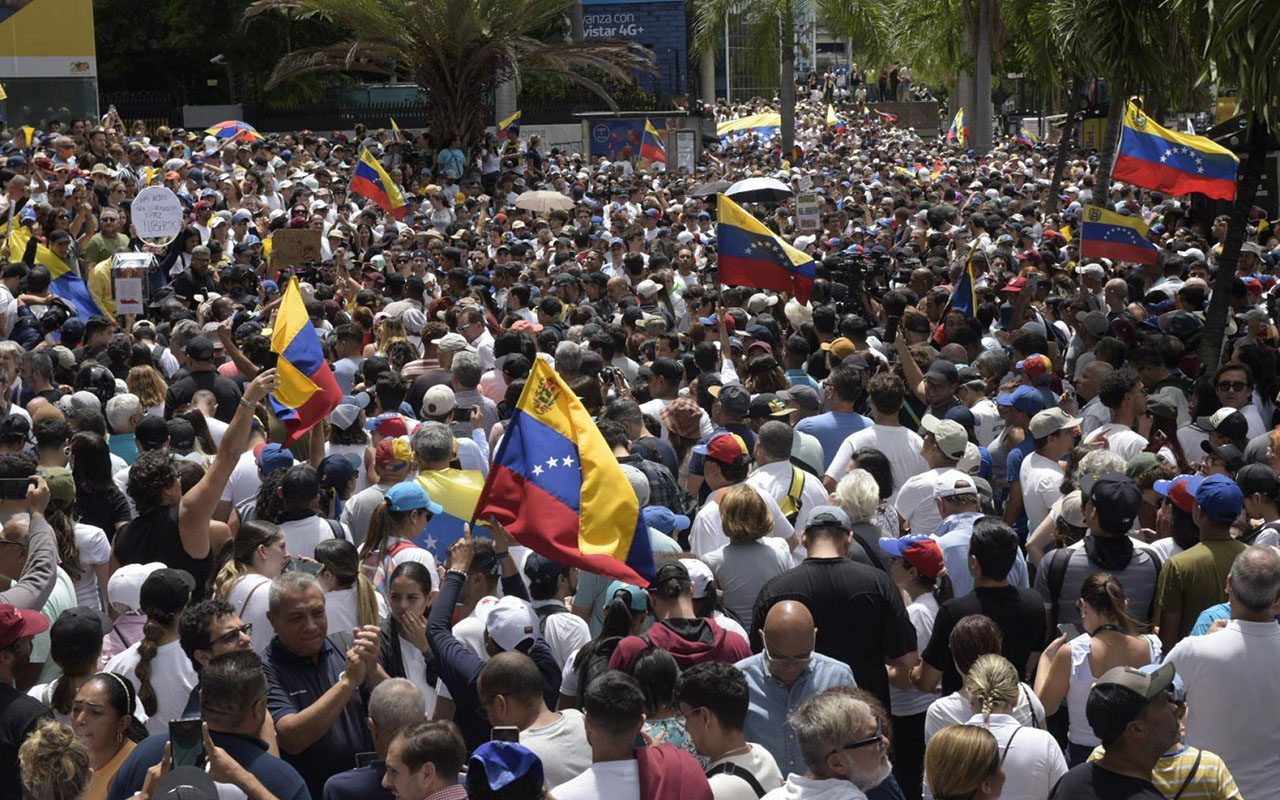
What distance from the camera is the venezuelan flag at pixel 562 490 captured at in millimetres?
5883

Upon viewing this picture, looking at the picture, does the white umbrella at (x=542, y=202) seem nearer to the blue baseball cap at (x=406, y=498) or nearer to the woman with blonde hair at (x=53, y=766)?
the blue baseball cap at (x=406, y=498)

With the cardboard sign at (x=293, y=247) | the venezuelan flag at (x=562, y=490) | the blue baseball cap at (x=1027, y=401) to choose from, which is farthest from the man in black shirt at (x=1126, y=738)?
the cardboard sign at (x=293, y=247)

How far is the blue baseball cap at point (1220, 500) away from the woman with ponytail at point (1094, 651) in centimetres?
77

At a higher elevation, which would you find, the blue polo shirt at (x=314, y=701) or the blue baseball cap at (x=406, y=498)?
the blue baseball cap at (x=406, y=498)

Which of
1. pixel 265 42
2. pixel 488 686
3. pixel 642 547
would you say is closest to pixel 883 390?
pixel 642 547

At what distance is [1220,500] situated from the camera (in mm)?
6184

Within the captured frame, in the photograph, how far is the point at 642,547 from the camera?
5836mm

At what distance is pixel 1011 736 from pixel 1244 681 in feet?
3.50

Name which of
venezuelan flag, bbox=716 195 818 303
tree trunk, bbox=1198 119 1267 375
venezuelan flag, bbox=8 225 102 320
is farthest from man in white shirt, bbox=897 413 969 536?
venezuelan flag, bbox=8 225 102 320

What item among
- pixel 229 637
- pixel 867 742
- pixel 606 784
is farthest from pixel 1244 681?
pixel 229 637

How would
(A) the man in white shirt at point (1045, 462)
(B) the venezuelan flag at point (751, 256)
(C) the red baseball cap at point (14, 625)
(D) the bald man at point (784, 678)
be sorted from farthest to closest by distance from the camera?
1. (B) the venezuelan flag at point (751, 256)
2. (A) the man in white shirt at point (1045, 462)
3. (D) the bald man at point (784, 678)
4. (C) the red baseball cap at point (14, 625)

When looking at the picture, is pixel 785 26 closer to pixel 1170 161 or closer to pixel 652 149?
pixel 652 149

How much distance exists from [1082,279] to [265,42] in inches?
1211

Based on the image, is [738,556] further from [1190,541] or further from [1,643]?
[1,643]
